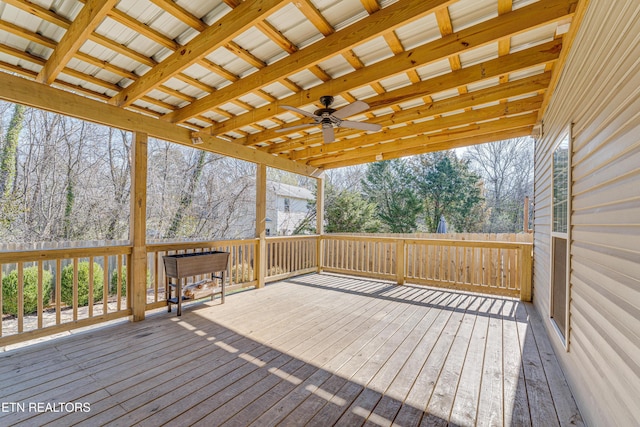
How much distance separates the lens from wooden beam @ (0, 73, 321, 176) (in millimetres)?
2795

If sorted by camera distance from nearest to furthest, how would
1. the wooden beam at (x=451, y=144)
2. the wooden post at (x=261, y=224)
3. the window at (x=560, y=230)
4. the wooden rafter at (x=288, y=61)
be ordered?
the wooden rafter at (x=288, y=61) → the window at (x=560, y=230) → the wooden beam at (x=451, y=144) → the wooden post at (x=261, y=224)

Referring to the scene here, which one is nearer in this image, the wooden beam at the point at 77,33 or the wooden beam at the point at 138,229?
the wooden beam at the point at 77,33

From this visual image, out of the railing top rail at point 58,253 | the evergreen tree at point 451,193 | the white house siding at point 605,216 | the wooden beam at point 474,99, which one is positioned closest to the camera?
the white house siding at point 605,216

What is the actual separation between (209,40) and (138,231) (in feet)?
8.43

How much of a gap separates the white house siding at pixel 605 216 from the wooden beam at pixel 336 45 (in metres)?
1.01

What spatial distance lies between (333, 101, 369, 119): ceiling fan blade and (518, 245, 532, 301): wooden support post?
12.1 feet

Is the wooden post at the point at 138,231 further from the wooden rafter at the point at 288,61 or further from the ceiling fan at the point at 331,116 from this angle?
the ceiling fan at the point at 331,116

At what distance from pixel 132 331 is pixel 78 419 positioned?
5.18ft

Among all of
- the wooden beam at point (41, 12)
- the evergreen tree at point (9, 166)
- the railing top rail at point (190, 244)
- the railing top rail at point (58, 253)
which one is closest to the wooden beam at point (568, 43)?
the wooden beam at point (41, 12)

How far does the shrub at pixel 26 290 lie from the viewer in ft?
16.7

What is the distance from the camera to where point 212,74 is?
313 cm

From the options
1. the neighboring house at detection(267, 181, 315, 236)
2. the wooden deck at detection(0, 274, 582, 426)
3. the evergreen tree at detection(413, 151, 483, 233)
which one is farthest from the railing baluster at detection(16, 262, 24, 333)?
the evergreen tree at detection(413, 151, 483, 233)

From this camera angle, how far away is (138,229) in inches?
144

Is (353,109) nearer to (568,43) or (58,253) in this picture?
(568,43)
